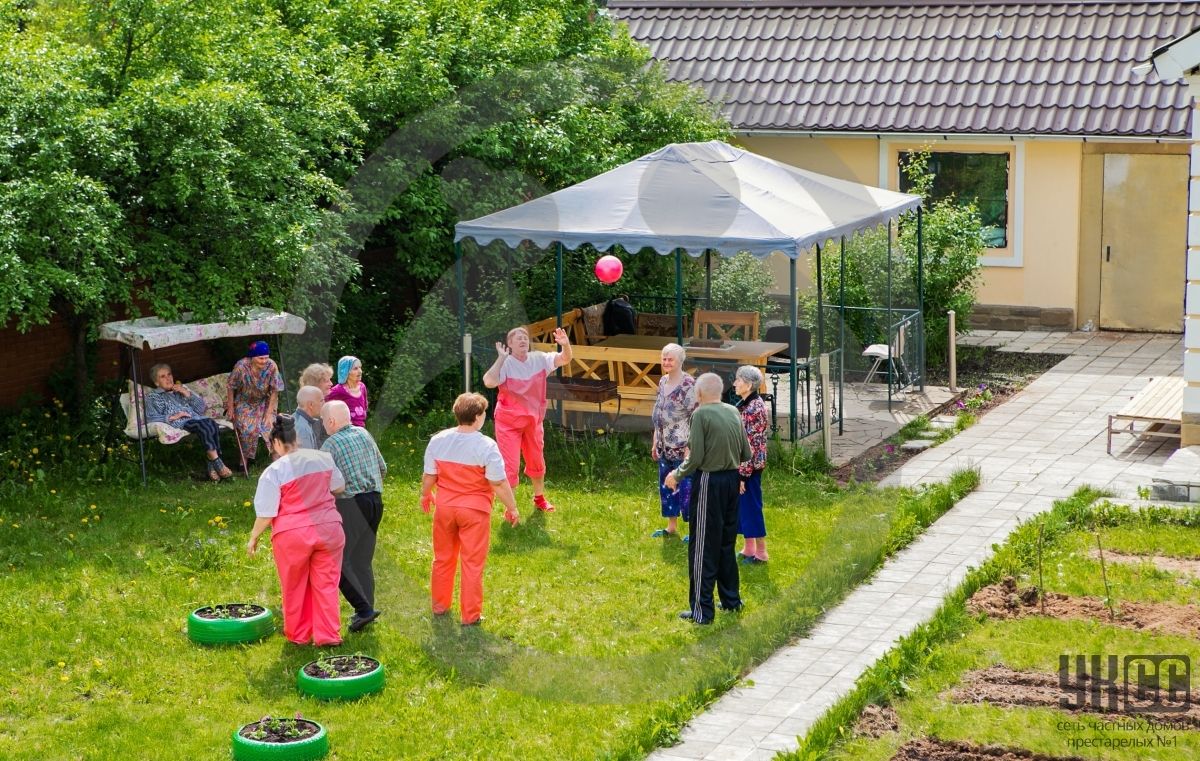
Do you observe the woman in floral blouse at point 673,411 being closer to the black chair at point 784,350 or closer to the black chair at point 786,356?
the black chair at point 786,356

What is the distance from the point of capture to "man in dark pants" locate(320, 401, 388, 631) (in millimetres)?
9469

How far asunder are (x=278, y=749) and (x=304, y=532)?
5.61 feet

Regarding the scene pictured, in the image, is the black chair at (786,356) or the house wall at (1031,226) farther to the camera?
the house wall at (1031,226)

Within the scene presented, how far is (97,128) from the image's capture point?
12.4 meters

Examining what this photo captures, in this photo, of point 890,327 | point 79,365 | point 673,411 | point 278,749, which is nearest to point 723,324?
point 890,327

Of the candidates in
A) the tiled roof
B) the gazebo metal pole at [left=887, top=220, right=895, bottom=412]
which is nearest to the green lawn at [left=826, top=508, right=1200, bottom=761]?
the gazebo metal pole at [left=887, top=220, right=895, bottom=412]

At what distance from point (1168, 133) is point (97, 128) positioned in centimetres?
1299

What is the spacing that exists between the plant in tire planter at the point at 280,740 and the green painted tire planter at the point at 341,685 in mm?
475

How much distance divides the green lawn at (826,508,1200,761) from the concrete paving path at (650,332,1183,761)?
1.35ft

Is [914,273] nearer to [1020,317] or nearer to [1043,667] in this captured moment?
[1020,317]

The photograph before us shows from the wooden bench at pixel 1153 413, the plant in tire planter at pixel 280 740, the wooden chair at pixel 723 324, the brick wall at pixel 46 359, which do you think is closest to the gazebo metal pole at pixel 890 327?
the wooden chair at pixel 723 324

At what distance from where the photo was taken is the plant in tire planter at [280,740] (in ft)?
25.2

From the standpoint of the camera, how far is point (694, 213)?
14094mm

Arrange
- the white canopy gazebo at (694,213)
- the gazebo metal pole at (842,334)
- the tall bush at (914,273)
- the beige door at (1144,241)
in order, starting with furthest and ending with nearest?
the beige door at (1144,241) → the tall bush at (914,273) → the gazebo metal pole at (842,334) → the white canopy gazebo at (694,213)
